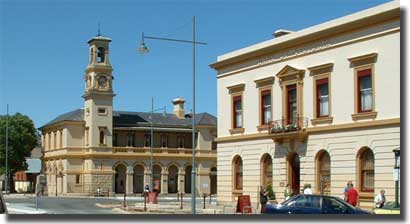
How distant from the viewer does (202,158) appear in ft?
168

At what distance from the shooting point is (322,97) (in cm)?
3619

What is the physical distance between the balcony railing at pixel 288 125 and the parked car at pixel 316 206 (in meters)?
11.5

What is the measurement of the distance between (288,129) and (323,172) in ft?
8.84

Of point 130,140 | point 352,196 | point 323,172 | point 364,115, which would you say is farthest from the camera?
point 130,140

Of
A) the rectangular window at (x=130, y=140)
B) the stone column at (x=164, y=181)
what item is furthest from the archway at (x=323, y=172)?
the stone column at (x=164, y=181)

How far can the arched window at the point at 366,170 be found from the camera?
1305 inches

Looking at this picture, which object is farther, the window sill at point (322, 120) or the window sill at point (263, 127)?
the window sill at point (263, 127)

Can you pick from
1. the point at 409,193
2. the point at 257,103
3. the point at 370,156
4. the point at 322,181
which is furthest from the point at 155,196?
the point at 409,193

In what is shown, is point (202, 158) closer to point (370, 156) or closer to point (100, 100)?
point (100, 100)

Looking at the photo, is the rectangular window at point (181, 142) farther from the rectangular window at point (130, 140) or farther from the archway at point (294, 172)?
the archway at point (294, 172)

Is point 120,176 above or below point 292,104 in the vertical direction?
below

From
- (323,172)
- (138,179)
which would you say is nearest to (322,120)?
(323,172)

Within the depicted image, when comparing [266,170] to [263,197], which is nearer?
[263,197]

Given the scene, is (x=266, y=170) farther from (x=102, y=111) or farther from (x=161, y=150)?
(x=102, y=111)
